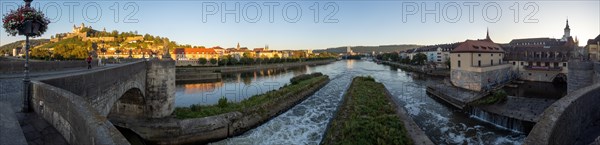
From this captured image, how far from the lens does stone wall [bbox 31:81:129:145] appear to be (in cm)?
362

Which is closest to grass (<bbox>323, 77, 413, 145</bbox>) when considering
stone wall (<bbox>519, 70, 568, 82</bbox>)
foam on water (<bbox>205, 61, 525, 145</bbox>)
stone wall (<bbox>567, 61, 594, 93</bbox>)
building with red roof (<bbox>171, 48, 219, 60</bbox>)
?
foam on water (<bbox>205, 61, 525, 145</bbox>)

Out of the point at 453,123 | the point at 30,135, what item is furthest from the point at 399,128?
the point at 30,135

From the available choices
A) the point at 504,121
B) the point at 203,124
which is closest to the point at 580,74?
the point at 504,121

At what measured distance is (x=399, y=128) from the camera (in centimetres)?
1419

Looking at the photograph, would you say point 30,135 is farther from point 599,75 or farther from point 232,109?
point 599,75

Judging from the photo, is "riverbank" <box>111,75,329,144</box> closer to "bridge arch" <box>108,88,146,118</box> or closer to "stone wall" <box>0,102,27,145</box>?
"bridge arch" <box>108,88,146,118</box>

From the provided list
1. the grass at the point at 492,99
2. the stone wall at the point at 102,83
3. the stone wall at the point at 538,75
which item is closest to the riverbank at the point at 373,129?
the grass at the point at 492,99

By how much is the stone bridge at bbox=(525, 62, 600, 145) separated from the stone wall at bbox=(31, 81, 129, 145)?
8.80 m

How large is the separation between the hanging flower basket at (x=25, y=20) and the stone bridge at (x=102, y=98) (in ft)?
3.62

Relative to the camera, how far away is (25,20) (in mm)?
6551

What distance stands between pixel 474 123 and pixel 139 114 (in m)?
20.0

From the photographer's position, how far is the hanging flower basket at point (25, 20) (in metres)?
6.35

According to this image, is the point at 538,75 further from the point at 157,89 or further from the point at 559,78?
the point at 157,89

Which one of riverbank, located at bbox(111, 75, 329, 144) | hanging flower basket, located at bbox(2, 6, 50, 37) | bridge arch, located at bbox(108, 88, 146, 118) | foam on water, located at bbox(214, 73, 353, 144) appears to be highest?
hanging flower basket, located at bbox(2, 6, 50, 37)
